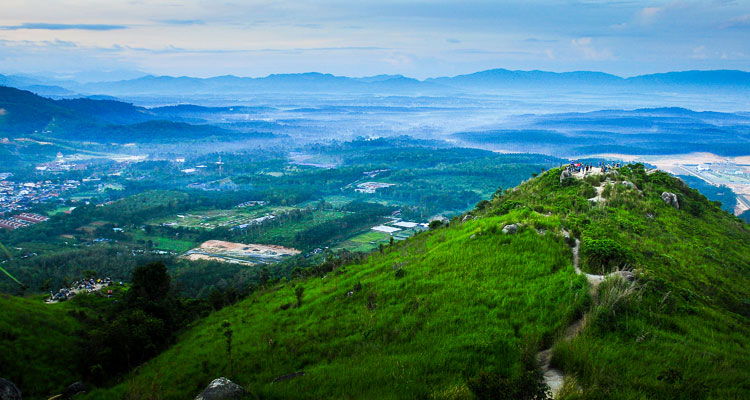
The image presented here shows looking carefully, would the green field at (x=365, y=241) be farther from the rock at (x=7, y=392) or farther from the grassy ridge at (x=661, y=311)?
the rock at (x=7, y=392)

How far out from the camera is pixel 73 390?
1291 centimetres

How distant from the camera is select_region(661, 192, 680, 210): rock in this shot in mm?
22500

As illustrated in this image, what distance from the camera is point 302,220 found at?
263 feet

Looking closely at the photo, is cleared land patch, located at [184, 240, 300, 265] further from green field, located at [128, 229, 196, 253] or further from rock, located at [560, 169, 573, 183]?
rock, located at [560, 169, 573, 183]

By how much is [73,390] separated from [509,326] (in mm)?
13288

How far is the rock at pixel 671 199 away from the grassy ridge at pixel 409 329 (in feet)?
35.6


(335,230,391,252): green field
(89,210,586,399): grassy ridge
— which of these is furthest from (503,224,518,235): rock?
(335,230,391,252): green field

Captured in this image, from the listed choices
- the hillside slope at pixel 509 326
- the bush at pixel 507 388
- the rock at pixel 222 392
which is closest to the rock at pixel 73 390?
the hillside slope at pixel 509 326

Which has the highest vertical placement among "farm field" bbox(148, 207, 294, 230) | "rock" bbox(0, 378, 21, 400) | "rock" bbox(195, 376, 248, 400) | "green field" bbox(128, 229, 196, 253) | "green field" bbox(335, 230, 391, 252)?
"rock" bbox(195, 376, 248, 400)

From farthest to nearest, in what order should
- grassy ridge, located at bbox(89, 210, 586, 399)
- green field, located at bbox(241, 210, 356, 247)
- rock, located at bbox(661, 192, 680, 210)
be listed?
green field, located at bbox(241, 210, 356, 247) → rock, located at bbox(661, 192, 680, 210) → grassy ridge, located at bbox(89, 210, 586, 399)

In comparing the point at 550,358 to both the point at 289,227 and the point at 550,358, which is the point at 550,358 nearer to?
the point at 550,358

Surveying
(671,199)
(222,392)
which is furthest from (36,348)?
(671,199)

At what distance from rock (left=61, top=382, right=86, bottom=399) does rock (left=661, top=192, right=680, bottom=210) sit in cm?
2762

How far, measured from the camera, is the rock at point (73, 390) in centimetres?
1264
